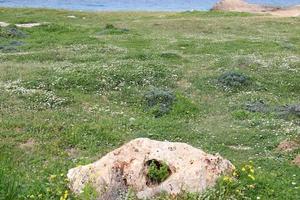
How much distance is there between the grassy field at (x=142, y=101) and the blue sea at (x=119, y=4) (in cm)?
4267

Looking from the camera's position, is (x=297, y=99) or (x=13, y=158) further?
(x=297, y=99)

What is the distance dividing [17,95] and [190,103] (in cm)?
694

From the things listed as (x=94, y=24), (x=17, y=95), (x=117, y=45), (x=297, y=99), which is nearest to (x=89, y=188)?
(x=17, y=95)

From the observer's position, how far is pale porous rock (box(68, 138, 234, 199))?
39.1ft

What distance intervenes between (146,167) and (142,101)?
1073cm

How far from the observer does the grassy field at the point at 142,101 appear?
15070 millimetres

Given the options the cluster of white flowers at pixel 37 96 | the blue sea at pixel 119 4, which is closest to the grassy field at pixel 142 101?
the cluster of white flowers at pixel 37 96

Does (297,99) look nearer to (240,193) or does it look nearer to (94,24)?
(240,193)

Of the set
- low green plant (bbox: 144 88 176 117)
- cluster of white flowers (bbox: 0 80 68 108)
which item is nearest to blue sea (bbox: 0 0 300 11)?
cluster of white flowers (bbox: 0 80 68 108)

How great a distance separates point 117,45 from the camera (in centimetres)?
3509

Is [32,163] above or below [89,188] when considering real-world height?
below

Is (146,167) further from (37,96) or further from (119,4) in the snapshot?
(119,4)

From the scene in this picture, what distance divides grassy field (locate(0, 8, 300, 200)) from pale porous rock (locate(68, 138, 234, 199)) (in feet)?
1.15

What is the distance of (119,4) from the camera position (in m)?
90.2
